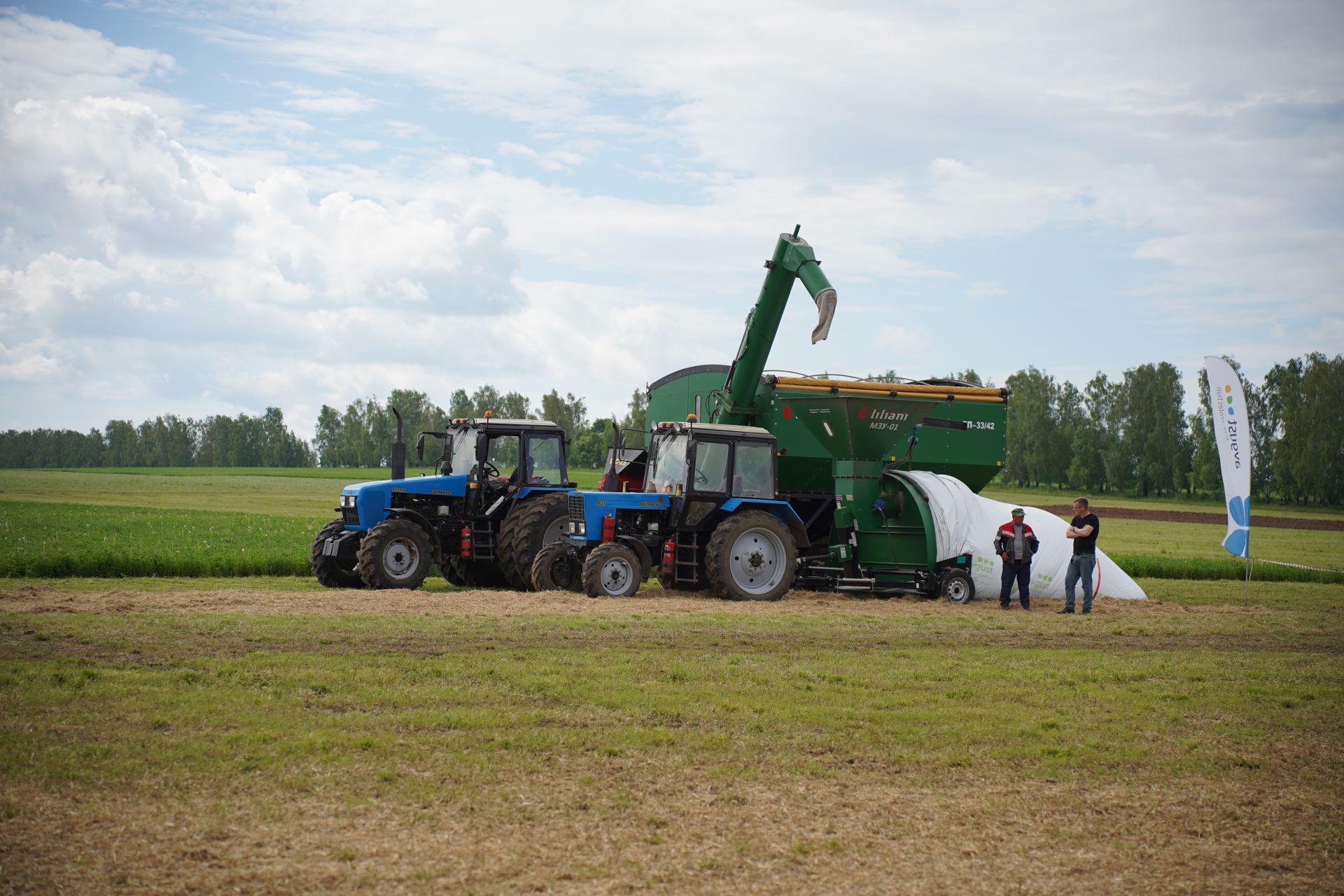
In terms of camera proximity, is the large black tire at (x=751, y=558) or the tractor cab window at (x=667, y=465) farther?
the tractor cab window at (x=667, y=465)

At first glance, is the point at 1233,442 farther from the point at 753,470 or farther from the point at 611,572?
the point at 611,572

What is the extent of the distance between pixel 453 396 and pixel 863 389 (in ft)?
322

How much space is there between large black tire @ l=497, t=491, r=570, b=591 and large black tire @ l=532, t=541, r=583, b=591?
1.77 feet

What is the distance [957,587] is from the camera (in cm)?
1755

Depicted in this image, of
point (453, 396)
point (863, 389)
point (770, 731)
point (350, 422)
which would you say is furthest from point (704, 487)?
point (350, 422)

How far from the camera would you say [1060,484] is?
332 ft

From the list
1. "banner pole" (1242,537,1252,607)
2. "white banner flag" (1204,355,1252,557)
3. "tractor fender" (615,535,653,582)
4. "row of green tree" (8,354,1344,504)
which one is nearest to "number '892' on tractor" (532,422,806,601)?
"tractor fender" (615,535,653,582)

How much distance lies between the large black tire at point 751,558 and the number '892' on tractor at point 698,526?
0.01m

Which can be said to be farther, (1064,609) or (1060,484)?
(1060,484)

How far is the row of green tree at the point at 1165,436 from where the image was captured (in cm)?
7625

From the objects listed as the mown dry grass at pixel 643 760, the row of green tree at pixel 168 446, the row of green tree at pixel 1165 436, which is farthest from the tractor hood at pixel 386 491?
the row of green tree at pixel 168 446

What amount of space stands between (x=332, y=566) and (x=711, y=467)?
20.1 feet

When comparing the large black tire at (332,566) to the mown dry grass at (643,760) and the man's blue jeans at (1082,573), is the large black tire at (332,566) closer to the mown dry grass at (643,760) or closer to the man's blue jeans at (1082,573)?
the mown dry grass at (643,760)

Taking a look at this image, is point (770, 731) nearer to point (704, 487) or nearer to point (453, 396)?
point (704, 487)
